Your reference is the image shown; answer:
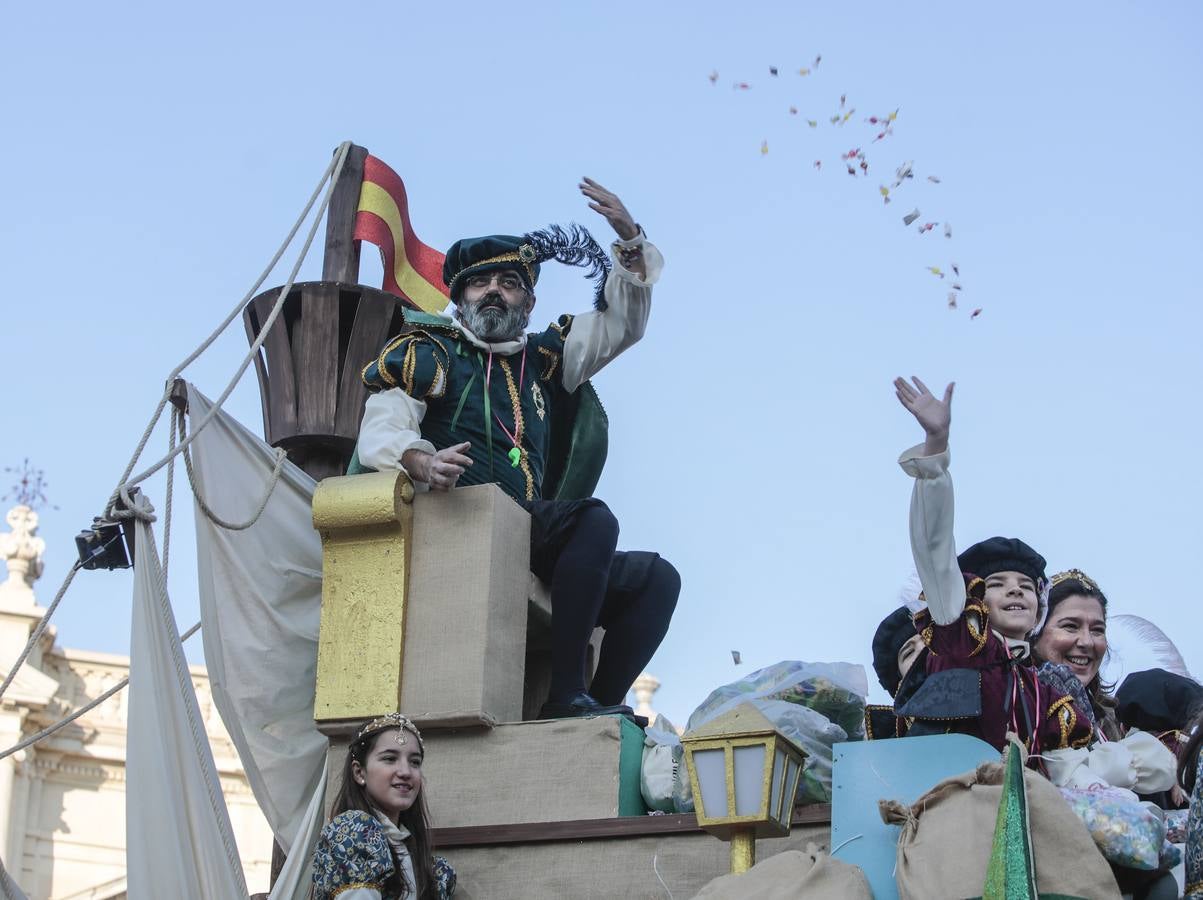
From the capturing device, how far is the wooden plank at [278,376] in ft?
21.3

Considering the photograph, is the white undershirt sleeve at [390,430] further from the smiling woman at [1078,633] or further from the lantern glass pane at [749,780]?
the smiling woman at [1078,633]

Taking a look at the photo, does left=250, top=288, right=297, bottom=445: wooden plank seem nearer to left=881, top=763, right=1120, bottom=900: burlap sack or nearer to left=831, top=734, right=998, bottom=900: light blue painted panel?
left=831, top=734, right=998, bottom=900: light blue painted panel

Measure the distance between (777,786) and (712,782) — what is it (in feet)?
0.48

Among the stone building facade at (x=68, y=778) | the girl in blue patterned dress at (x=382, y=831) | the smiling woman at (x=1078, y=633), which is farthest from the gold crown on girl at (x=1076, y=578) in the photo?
the stone building facade at (x=68, y=778)

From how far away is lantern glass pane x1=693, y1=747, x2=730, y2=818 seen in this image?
421 cm

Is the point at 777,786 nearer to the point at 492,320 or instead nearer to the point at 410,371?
the point at 410,371

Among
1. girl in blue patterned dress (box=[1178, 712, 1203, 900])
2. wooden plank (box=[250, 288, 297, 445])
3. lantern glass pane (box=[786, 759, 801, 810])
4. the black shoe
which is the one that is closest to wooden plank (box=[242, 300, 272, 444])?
wooden plank (box=[250, 288, 297, 445])

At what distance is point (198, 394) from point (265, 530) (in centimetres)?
46

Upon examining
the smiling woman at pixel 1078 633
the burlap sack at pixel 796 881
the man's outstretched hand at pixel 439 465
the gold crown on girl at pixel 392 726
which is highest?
the man's outstretched hand at pixel 439 465

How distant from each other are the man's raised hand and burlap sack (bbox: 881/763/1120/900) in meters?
2.48

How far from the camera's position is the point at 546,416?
6156 millimetres

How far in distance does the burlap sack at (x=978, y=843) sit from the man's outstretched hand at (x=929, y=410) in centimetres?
90

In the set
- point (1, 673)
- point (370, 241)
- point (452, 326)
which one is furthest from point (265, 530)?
point (1, 673)

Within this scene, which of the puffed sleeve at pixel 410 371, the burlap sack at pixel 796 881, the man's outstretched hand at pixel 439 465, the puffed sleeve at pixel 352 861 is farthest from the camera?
the puffed sleeve at pixel 410 371
